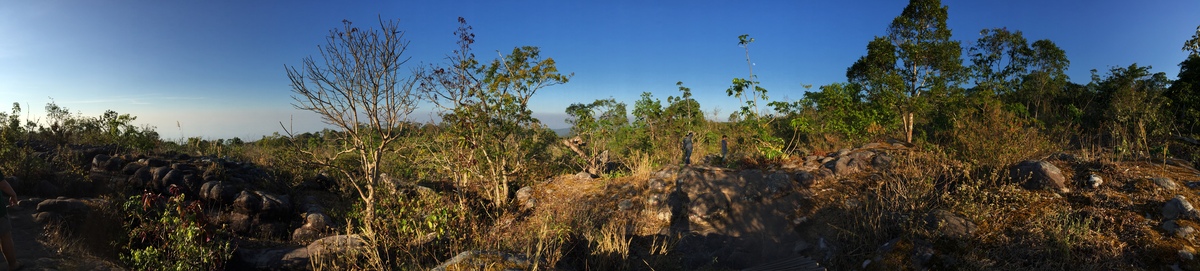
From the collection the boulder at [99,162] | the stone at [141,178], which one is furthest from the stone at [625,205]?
the boulder at [99,162]

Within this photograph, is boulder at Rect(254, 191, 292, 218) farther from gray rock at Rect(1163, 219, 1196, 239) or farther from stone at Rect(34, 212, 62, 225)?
gray rock at Rect(1163, 219, 1196, 239)

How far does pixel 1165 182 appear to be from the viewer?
5.62 m

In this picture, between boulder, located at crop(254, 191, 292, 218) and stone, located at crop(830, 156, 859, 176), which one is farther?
boulder, located at crop(254, 191, 292, 218)

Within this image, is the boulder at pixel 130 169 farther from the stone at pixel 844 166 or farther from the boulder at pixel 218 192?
the stone at pixel 844 166

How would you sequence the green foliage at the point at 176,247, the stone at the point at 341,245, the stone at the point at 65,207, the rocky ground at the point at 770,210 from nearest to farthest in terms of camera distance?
1. the rocky ground at the point at 770,210
2. the green foliage at the point at 176,247
3. the stone at the point at 341,245
4. the stone at the point at 65,207

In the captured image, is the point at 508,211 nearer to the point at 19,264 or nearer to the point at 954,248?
the point at 19,264

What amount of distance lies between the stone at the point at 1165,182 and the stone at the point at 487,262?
22.4 feet

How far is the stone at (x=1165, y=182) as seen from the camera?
555 centimetres

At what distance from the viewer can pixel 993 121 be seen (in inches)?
329

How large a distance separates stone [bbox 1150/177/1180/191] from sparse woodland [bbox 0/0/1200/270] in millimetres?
23

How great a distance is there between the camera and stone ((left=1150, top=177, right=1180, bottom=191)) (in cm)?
555

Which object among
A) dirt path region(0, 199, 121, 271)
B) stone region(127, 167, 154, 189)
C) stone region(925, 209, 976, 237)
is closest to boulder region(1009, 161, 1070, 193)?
stone region(925, 209, 976, 237)

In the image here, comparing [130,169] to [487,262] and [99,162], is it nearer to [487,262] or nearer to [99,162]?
[99,162]

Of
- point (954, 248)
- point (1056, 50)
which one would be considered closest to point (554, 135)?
point (954, 248)
